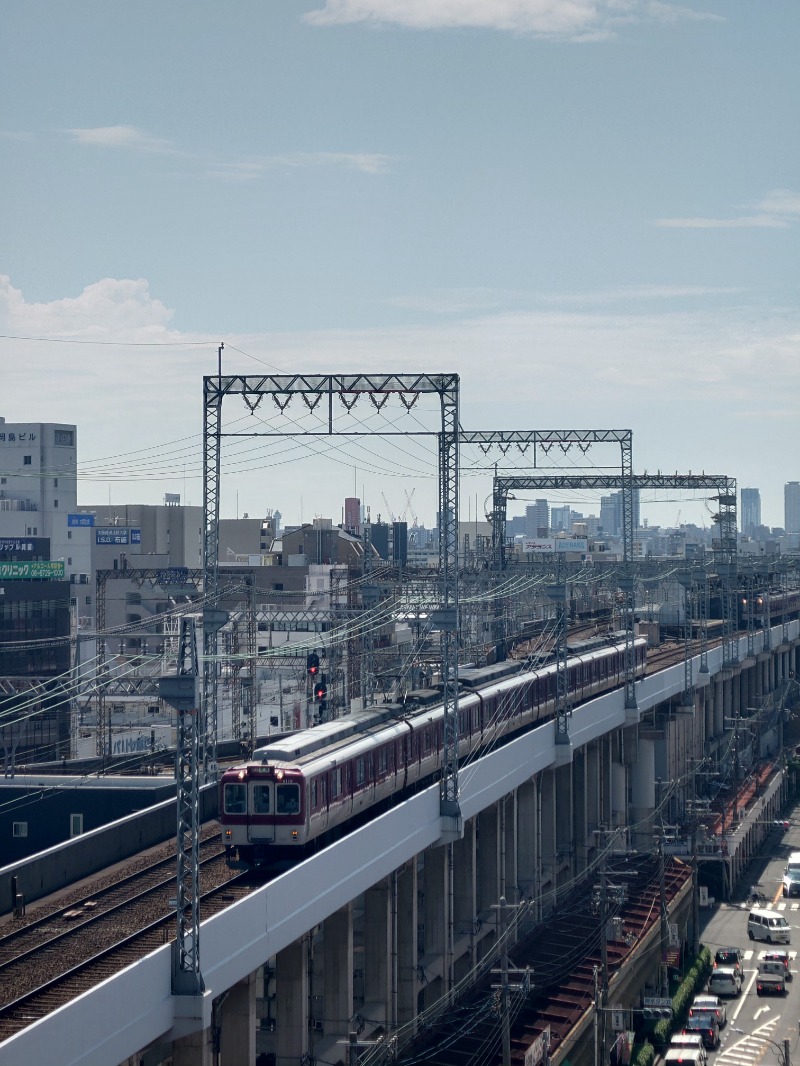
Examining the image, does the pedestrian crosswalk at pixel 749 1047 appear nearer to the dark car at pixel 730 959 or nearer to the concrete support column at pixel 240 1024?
the dark car at pixel 730 959

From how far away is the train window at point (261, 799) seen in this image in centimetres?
2548

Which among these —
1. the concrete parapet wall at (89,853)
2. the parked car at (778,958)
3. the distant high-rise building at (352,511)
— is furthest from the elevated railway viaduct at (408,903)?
the distant high-rise building at (352,511)

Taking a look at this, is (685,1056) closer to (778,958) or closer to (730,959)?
(778,958)

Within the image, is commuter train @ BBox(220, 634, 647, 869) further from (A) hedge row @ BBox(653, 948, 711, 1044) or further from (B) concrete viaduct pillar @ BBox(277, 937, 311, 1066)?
(A) hedge row @ BBox(653, 948, 711, 1044)

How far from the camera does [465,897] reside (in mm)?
37344

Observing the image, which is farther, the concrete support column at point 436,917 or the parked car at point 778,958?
the parked car at point 778,958

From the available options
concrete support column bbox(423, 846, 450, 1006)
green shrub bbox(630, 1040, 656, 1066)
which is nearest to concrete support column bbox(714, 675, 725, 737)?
green shrub bbox(630, 1040, 656, 1066)

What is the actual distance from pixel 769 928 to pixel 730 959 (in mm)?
2995

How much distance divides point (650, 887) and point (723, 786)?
21196mm

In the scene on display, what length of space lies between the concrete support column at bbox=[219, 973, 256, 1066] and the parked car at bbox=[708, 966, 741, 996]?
843 inches

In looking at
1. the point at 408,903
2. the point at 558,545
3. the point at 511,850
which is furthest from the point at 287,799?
the point at 558,545

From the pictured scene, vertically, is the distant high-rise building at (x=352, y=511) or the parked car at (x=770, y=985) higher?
the distant high-rise building at (x=352, y=511)

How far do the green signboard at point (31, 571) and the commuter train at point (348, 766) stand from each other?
72.0 ft

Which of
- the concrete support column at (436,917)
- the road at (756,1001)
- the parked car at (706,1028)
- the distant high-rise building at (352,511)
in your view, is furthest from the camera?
the distant high-rise building at (352,511)
